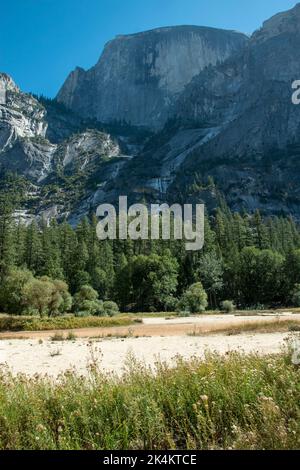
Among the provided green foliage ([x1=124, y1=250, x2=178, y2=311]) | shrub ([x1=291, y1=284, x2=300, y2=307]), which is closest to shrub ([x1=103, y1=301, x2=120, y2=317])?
green foliage ([x1=124, y1=250, x2=178, y2=311])

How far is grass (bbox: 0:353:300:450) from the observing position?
597 cm

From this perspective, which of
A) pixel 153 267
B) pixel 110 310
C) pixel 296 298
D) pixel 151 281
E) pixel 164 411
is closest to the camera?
pixel 164 411

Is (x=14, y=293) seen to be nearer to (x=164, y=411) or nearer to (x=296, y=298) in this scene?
(x=296, y=298)

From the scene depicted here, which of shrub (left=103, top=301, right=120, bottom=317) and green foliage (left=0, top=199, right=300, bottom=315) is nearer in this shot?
shrub (left=103, top=301, right=120, bottom=317)

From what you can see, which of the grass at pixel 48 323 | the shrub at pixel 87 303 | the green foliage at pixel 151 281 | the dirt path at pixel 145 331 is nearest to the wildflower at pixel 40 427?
the dirt path at pixel 145 331

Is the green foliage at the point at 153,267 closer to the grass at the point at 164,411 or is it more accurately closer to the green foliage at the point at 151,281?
the green foliage at the point at 151,281

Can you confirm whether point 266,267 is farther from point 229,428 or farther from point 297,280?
point 229,428

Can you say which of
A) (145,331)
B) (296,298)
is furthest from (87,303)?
(296,298)

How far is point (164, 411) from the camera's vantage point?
288 inches

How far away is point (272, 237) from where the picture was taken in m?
111

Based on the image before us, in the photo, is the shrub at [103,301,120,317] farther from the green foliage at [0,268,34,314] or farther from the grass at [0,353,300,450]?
the grass at [0,353,300,450]

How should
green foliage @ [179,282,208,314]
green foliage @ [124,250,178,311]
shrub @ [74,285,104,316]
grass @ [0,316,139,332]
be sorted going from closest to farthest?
1. grass @ [0,316,139,332]
2. shrub @ [74,285,104,316]
3. green foliage @ [179,282,208,314]
4. green foliage @ [124,250,178,311]
